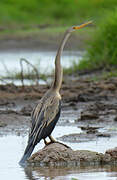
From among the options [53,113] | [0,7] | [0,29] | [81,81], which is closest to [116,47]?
[81,81]

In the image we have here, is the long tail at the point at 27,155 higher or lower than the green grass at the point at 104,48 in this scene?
higher

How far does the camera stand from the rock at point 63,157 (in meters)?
7.83

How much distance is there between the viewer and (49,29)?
27562 mm

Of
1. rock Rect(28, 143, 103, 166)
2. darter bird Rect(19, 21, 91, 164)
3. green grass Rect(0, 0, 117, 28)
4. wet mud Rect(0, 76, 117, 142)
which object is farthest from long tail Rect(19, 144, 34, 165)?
green grass Rect(0, 0, 117, 28)

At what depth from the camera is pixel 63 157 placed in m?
7.85

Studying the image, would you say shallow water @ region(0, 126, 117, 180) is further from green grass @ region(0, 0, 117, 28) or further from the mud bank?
green grass @ region(0, 0, 117, 28)

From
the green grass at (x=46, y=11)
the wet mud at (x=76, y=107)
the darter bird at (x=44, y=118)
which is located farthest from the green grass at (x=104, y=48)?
the green grass at (x=46, y=11)

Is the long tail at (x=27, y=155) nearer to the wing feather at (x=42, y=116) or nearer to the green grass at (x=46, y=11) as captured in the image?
the wing feather at (x=42, y=116)

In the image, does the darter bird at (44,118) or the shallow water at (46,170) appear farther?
the darter bird at (44,118)

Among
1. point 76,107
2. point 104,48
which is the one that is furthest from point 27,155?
point 104,48

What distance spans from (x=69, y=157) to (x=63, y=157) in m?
0.07

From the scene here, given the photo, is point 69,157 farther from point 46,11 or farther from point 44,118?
point 46,11

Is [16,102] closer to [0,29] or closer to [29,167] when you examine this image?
[29,167]

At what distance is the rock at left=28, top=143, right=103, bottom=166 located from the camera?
7.83 metres
